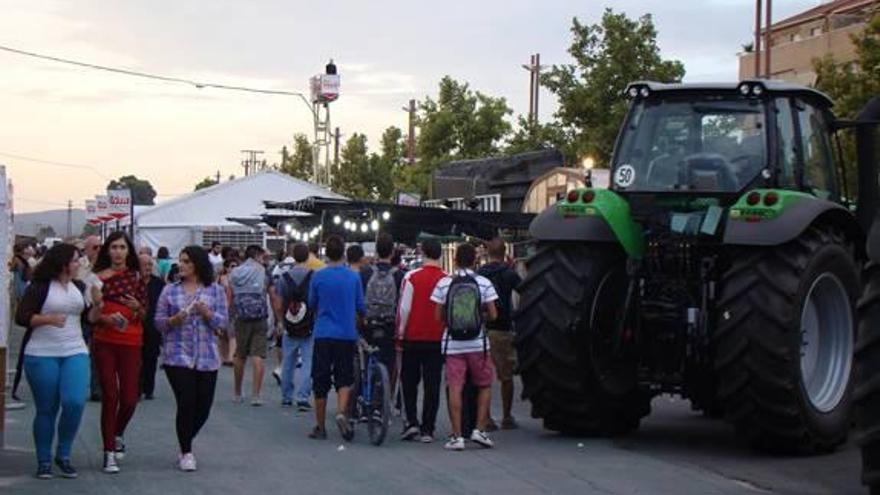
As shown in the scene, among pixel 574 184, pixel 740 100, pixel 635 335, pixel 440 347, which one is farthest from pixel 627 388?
pixel 574 184

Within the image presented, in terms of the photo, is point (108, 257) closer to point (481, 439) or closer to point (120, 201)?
point (481, 439)

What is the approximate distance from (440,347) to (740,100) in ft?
11.2

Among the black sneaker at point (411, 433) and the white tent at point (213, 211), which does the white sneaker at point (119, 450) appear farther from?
the white tent at point (213, 211)

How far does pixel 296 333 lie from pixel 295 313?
23cm

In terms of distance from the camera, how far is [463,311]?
11062 millimetres

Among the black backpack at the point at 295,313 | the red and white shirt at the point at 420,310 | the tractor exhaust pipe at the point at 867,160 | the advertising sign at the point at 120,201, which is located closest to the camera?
the tractor exhaust pipe at the point at 867,160

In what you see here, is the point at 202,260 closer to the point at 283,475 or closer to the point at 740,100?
the point at 283,475

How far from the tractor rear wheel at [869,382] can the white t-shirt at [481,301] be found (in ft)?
14.2

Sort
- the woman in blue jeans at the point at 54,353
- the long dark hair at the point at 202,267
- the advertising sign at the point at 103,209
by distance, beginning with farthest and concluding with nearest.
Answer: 1. the advertising sign at the point at 103,209
2. the long dark hair at the point at 202,267
3. the woman in blue jeans at the point at 54,353

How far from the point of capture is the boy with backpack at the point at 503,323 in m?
12.5

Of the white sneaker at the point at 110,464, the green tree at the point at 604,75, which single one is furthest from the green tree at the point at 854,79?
Result: the white sneaker at the point at 110,464

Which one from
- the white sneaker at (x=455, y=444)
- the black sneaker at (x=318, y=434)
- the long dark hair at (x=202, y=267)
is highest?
the long dark hair at (x=202, y=267)

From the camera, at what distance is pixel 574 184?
23172 mm

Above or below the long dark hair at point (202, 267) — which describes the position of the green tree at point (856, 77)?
above
